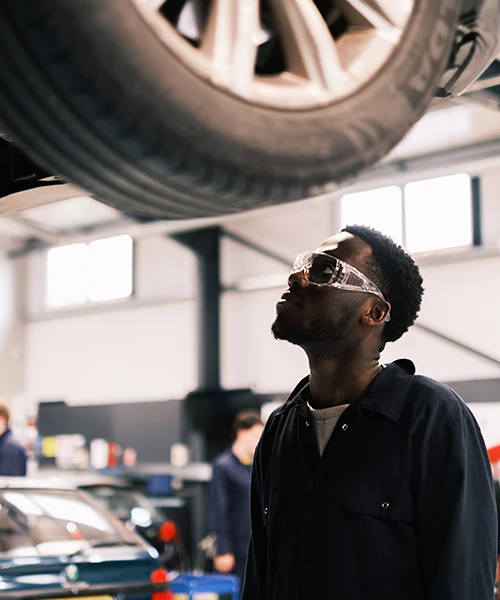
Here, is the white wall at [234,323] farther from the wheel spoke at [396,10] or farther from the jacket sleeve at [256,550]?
the wheel spoke at [396,10]

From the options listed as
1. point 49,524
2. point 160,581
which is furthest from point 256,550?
point 49,524

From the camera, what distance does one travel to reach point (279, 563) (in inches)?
85.2

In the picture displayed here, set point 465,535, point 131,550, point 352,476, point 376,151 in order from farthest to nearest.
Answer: point 131,550 → point 352,476 → point 465,535 → point 376,151

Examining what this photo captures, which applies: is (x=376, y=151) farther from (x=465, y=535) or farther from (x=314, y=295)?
(x=465, y=535)

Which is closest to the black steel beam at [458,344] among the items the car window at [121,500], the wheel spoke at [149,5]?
the car window at [121,500]

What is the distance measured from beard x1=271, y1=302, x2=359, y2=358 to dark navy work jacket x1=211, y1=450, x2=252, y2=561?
442 cm

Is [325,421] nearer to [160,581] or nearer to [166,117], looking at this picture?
[166,117]

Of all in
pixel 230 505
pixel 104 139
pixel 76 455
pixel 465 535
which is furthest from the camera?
pixel 76 455

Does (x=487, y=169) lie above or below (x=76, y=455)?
above

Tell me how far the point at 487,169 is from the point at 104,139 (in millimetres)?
9583

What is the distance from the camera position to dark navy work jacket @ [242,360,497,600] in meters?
1.97

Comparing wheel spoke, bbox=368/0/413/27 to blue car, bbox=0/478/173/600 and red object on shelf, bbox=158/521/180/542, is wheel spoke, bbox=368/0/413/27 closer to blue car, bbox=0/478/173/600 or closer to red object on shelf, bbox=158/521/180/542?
blue car, bbox=0/478/173/600

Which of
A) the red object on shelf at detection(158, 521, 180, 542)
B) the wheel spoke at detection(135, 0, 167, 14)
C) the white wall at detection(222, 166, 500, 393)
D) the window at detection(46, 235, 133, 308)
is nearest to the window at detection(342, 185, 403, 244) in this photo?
the white wall at detection(222, 166, 500, 393)

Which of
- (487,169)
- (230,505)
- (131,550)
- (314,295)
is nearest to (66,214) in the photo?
(487,169)
